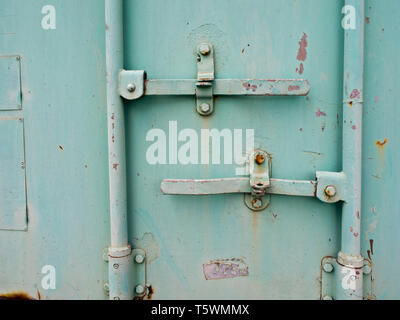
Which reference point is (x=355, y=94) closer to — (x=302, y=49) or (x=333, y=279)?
(x=302, y=49)

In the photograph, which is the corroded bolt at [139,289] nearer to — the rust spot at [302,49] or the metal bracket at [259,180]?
the metal bracket at [259,180]

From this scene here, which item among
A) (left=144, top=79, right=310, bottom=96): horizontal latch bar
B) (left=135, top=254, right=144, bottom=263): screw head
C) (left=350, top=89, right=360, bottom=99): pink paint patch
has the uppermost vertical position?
(left=144, top=79, right=310, bottom=96): horizontal latch bar

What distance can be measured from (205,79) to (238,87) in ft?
0.34

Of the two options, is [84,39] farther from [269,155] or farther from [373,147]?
[373,147]

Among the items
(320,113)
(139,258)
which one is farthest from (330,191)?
(139,258)

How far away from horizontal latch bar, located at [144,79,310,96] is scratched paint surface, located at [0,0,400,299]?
42 mm

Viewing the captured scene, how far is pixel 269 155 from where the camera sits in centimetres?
84

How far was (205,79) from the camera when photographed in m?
0.80

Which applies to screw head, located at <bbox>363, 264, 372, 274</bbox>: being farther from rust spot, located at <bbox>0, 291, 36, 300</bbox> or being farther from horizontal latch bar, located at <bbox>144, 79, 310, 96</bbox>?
rust spot, located at <bbox>0, 291, 36, 300</bbox>

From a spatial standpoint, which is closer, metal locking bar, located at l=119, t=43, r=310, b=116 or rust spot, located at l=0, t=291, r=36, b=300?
metal locking bar, located at l=119, t=43, r=310, b=116

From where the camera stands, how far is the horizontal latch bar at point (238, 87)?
2.57 feet

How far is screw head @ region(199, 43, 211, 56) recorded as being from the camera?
81 cm

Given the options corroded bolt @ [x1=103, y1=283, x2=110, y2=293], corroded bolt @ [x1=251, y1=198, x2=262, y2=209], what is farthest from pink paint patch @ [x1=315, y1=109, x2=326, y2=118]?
corroded bolt @ [x1=103, y1=283, x2=110, y2=293]

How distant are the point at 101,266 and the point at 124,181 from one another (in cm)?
32
